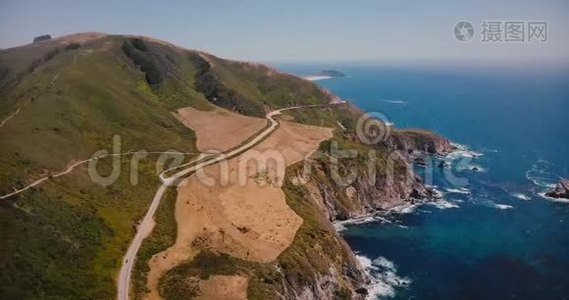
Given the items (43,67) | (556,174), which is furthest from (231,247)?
(556,174)

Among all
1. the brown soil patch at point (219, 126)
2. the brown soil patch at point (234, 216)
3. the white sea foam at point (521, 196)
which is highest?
the brown soil patch at point (219, 126)

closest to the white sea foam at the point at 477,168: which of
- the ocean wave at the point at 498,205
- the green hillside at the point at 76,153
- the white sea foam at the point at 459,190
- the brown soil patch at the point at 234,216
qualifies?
the white sea foam at the point at 459,190

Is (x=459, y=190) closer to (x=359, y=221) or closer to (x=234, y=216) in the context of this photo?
(x=359, y=221)

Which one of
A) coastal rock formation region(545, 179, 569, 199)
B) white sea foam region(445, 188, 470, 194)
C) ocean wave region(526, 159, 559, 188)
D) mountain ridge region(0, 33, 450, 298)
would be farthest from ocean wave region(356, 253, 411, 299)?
ocean wave region(526, 159, 559, 188)

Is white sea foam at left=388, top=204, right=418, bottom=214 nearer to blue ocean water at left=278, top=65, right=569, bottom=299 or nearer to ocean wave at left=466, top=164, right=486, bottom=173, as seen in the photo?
blue ocean water at left=278, top=65, right=569, bottom=299

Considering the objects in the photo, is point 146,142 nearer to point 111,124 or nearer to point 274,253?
point 111,124

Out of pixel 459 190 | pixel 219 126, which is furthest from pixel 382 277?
pixel 219 126

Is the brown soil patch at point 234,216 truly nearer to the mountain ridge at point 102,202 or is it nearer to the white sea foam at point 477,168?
the mountain ridge at point 102,202
